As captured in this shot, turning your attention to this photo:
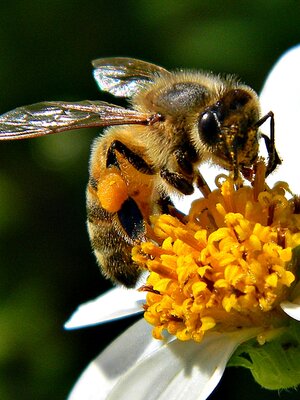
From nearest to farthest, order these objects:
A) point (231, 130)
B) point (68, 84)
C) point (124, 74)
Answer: point (231, 130)
point (124, 74)
point (68, 84)

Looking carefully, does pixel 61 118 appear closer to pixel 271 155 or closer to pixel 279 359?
pixel 271 155

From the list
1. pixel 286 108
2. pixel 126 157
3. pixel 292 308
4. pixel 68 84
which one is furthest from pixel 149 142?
pixel 68 84

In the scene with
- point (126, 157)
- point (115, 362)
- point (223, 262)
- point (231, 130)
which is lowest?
point (115, 362)

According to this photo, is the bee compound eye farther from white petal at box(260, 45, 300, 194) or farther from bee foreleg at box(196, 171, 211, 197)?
white petal at box(260, 45, 300, 194)

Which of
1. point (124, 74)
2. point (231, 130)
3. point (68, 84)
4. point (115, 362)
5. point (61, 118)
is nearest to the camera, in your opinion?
point (231, 130)

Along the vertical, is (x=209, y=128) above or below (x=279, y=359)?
above

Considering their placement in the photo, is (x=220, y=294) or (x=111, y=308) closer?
(x=220, y=294)

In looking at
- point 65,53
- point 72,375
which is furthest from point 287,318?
point 65,53

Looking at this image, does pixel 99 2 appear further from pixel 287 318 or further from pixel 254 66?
pixel 287 318
